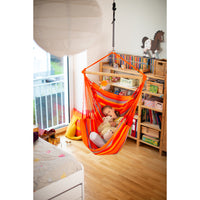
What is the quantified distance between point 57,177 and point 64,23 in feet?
4.81

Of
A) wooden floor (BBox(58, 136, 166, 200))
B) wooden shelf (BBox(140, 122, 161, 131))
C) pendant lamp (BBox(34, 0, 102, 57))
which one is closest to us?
pendant lamp (BBox(34, 0, 102, 57))

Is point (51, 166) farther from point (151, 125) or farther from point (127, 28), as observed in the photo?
point (127, 28)

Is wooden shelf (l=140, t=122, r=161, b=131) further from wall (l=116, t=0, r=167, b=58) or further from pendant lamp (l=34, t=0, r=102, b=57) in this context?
pendant lamp (l=34, t=0, r=102, b=57)

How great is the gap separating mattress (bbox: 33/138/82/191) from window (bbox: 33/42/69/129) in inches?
52.4

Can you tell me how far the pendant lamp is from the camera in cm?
86

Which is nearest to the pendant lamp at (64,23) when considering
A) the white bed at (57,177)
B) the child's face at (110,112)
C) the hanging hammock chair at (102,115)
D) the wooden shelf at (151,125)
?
the white bed at (57,177)

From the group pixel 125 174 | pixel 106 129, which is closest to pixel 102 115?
pixel 106 129

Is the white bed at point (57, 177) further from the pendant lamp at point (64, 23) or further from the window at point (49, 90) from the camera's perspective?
the window at point (49, 90)

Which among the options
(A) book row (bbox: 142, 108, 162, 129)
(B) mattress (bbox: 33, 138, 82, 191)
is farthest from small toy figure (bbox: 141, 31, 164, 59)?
(B) mattress (bbox: 33, 138, 82, 191)

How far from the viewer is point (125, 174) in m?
2.89

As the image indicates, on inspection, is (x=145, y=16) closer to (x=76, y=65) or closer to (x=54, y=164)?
(x=76, y=65)
